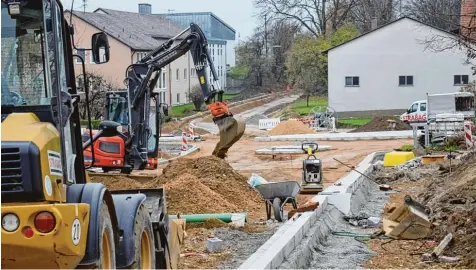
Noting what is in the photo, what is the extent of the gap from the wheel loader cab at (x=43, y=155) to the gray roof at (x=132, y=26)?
49.7m

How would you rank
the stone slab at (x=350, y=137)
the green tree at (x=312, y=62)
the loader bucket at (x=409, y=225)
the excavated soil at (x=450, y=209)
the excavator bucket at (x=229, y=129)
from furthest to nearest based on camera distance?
the green tree at (x=312, y=62) → the stone slab at (x=350, y=137) → the excavator bucket at (x=229, y=129) → the loader bucket at (x=409, y=225) → the excavated soil at (x=450, y=209)

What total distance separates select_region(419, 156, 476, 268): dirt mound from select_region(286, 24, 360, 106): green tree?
51554 mm

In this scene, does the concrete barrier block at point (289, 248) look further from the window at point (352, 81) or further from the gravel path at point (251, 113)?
the window at point (352, 81)

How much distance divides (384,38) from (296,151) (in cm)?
2226

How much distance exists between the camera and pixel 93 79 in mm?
40125

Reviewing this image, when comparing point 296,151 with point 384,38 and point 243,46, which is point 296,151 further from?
point 243,46

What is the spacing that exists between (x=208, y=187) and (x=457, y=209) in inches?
218

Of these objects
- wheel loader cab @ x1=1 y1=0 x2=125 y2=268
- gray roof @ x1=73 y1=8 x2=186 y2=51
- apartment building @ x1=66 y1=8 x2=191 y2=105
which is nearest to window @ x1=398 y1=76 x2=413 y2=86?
apartment building @ x1=66 y1=8 x2=191 y2=105

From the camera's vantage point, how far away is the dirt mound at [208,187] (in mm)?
15320

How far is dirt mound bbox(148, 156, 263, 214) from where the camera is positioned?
50.3 feet

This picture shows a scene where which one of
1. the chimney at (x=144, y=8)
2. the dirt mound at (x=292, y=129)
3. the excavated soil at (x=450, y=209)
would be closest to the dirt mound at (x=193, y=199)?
the excavated soil at (x=450, y=209)

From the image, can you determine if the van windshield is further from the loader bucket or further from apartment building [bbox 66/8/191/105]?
the loader bucket

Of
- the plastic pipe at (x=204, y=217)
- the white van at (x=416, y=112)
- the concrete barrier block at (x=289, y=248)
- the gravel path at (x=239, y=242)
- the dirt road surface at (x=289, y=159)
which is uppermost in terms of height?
the white van at (x=416, y=112)

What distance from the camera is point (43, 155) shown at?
5266 millimetres
